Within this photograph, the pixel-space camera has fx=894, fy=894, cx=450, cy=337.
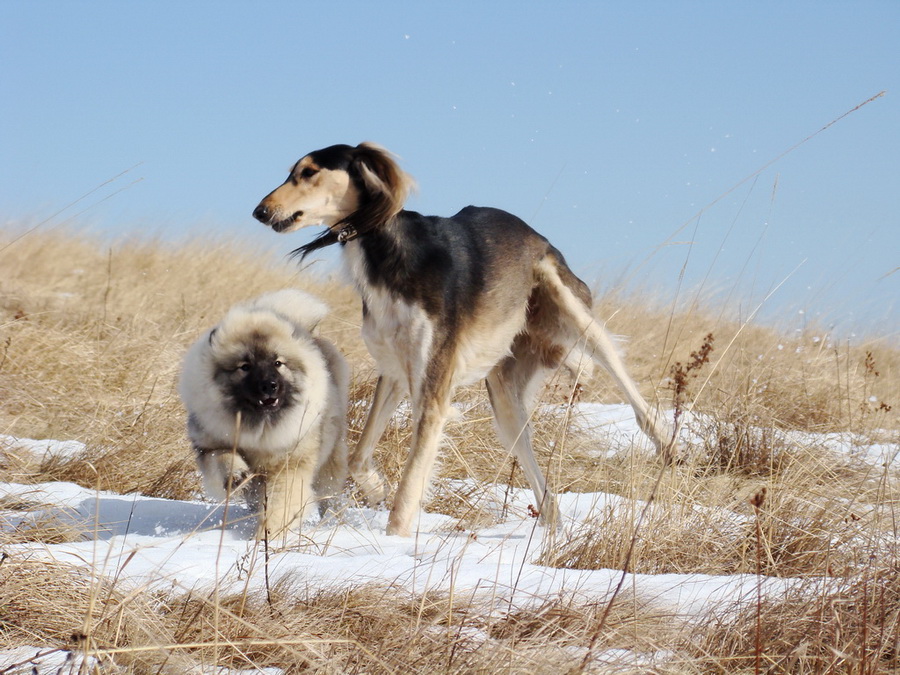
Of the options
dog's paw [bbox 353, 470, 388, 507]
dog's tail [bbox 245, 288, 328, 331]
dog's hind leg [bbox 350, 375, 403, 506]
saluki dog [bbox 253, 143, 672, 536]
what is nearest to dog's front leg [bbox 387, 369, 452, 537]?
saluki dog [bbox 253, 143, 672, 536]

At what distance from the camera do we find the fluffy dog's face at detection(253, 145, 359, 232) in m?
3.97

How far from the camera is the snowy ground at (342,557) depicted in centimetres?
279

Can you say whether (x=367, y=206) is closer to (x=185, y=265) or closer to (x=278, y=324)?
(x=278, y=324)

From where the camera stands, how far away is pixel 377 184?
4.08 meters

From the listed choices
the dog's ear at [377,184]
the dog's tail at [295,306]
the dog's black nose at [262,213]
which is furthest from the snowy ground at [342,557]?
the dog's ear at [377,184]

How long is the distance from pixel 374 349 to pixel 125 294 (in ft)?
22.5

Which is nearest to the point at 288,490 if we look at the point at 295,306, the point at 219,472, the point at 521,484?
the point at 219,472

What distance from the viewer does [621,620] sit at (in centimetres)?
265

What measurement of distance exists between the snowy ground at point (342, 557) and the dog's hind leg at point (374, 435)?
0.12 meters

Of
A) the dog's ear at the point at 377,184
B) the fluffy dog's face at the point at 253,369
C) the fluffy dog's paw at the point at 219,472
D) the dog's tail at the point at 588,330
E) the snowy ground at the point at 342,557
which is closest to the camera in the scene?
the snowy ground at the point at 342,557

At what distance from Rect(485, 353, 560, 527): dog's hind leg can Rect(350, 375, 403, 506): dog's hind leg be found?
1.85ft

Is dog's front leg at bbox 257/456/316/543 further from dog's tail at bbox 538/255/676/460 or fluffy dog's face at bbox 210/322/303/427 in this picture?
dog's tail at bbox 538/255/676/460

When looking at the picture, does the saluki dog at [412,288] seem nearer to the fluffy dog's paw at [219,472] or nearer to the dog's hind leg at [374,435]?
the dog's hind leg at [374,435]

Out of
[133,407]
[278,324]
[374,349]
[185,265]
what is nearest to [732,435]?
[374,349]
